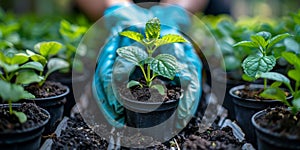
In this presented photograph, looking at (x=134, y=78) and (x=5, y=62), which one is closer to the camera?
(x=5, y=62)

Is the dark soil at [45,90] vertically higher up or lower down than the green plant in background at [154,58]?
lower down

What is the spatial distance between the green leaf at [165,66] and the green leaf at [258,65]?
0.23 m

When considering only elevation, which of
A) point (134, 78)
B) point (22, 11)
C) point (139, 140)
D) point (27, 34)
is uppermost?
point (134, 78)

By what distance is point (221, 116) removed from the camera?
1515mm

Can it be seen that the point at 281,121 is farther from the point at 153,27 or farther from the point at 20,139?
the point at 20,139

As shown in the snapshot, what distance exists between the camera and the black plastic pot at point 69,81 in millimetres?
1653

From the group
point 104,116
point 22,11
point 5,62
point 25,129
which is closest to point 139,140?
point 104,116

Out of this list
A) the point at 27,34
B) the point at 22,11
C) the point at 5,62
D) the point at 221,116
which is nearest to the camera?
the point at 5,62

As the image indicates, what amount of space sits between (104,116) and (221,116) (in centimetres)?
51

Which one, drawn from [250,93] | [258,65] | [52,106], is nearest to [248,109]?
[250,93]

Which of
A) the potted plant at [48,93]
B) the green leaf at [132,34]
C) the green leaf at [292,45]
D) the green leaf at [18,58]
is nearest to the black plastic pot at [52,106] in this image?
the potted plant at [48,93]

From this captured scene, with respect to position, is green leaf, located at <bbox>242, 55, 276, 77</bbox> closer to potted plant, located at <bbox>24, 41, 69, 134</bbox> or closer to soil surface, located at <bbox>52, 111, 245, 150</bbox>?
soil surface, located at <bbox>52, 111, 245, 150</bbox>

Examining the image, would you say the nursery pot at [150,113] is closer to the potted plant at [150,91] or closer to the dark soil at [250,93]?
the potted plant at [150,91]

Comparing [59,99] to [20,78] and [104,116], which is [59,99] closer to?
[104,116]
